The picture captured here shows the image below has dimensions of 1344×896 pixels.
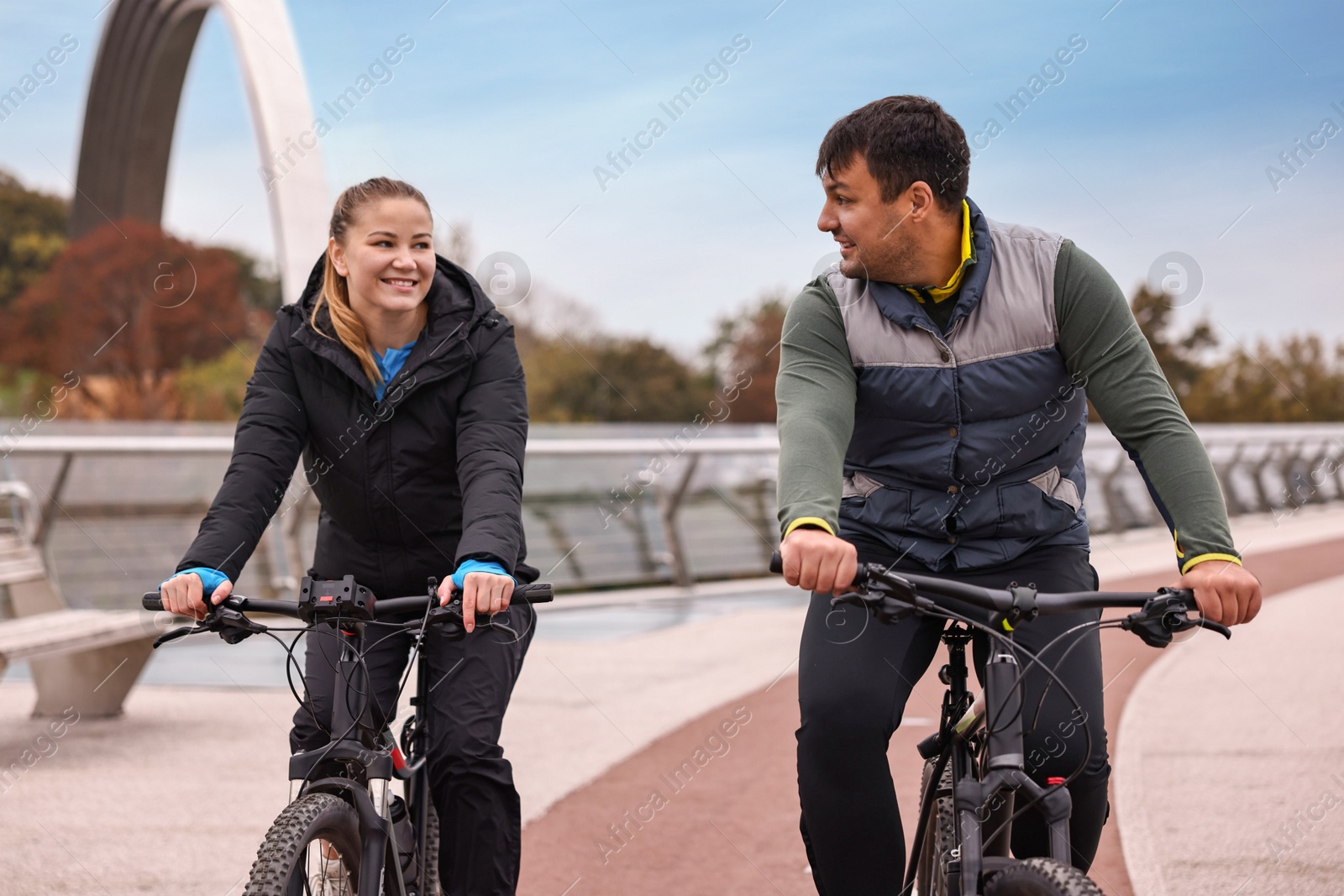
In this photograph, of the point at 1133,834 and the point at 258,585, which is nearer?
the point at 1133,834

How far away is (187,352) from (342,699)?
37.4m

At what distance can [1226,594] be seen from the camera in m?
2.31

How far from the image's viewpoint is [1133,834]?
4523mm

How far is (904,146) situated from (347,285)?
4.60 feet

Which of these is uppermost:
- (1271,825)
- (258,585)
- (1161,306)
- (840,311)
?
(1161,306)

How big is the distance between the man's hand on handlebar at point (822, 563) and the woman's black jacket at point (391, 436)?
2.99 feet

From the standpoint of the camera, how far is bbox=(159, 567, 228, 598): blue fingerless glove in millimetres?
2699

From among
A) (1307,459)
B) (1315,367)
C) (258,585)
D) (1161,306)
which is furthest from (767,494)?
(1315,367)

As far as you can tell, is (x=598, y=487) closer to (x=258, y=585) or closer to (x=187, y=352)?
(x=258, y=585)

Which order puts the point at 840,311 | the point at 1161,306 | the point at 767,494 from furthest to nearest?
the point at 1161,306, the point at 767,494, the point at 840,311

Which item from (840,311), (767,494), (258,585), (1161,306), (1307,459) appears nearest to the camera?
(840,311)

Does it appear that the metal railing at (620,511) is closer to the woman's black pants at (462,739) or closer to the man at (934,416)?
the woman's black pants at (462,739)

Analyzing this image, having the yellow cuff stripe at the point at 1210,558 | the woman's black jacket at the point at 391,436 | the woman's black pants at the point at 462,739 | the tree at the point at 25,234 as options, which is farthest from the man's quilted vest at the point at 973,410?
the tree at the point at 25,234

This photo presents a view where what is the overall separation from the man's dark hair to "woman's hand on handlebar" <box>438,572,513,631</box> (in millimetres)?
1083
